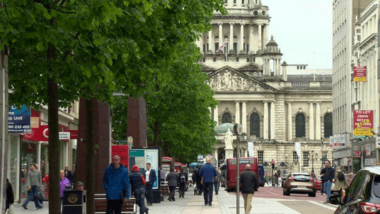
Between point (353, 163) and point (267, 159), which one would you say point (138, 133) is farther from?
point (267, 159)

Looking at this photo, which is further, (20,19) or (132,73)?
A: (132,73)

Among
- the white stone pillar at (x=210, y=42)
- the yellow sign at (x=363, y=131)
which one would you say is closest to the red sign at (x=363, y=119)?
the yellow sign at (x=363, y=131)

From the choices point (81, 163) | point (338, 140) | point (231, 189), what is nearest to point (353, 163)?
point (338, 140)

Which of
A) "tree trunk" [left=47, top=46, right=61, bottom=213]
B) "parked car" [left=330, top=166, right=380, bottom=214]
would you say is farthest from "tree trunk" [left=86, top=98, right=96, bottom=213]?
"parked car" [left=330, top=166, right=380, bottom=214]

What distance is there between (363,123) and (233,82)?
7787cm

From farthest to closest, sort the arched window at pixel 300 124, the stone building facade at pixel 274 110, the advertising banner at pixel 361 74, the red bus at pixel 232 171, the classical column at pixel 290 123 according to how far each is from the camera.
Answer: the arched window at pixel 300 124 → the classical column at pixel 290 123 → the stone building facade at pixel 274 110 → the advertising banner at pixel 361 74 → the red bus at pixel 232 171

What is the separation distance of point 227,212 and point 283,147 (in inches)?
4741

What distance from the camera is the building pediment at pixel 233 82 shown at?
148 meters

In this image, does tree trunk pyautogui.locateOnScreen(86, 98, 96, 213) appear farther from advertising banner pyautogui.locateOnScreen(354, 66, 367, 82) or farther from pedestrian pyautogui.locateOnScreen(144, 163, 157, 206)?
advertising banner pyautogui.locateOnScreen(354, 66, 367, 82)

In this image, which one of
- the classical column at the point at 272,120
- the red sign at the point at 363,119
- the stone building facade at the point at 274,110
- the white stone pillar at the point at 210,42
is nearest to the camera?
the red sign at the point at 363,119

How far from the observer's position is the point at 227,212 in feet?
104

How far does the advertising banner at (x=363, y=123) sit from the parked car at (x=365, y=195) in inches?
2329

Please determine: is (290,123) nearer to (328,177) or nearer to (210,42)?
(210,42)

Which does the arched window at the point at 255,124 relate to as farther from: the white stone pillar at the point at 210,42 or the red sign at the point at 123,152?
the red sign at the point at 123,152
